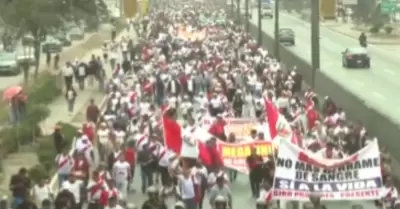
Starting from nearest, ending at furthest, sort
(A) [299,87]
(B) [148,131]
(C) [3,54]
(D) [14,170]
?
(B) [148,131]
(D) [14,170]
(A) [299,87]
(C) [3,54]

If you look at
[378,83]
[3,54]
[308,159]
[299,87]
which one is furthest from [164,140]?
[3,54]

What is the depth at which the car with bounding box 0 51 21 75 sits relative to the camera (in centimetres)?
4928

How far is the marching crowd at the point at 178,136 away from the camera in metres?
14.9

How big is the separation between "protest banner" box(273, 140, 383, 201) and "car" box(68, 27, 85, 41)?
207 feet

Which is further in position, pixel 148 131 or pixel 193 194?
pixel 148 131

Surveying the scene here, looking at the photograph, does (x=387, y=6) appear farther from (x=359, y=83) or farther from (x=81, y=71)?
(x=81, y=71)

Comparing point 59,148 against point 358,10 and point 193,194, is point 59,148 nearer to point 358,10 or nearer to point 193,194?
point 193,194

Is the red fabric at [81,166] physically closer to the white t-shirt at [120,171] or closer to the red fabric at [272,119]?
the white t-shirt at [120,171]

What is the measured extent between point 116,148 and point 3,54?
109 ft

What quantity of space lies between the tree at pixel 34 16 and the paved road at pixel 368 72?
483 inches

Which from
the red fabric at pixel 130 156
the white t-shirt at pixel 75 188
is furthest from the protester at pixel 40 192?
the red fabric at pixel 130 156

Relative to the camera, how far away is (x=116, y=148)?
18.8 m

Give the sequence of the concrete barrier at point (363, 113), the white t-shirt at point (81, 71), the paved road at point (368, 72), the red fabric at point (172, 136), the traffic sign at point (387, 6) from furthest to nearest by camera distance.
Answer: the traffic sign at point (387, 6) < the paved road at point (368, 72) < the white t-shirt at point (81, 71) < the concrete barrier at point (363, 113) < the red fabric at point (172, 136)

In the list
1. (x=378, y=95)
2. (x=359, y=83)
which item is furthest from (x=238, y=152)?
(x=359, y=83)
